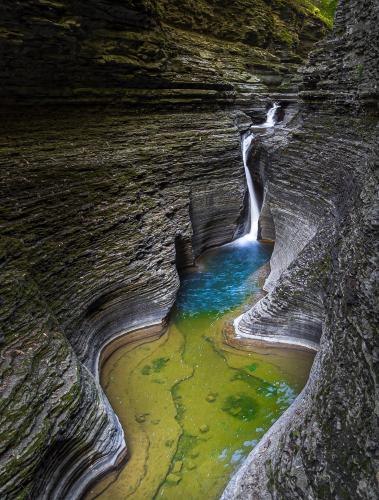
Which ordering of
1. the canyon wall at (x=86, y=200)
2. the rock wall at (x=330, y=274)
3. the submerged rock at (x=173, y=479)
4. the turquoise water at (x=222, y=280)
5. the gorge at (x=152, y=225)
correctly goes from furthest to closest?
the turquoise water at (x=222, y=280), the submerged rock at (x=173, y=479), the canyon wall at (x=86, y=200), the gorge at (x=152, y=225), the rock wall at (x=330, y=274)

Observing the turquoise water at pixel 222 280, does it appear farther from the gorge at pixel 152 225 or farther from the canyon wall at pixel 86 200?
the canyon wall at pixel 86 200

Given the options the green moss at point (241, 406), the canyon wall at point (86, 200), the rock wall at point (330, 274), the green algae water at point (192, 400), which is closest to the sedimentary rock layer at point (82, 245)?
the canyon wall at point (86, 200)

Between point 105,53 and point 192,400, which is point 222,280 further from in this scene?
point 105,53

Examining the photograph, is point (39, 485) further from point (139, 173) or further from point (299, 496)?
point (139, 173)

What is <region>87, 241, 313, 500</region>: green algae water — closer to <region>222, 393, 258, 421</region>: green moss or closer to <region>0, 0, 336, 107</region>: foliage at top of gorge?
<region>222, 393, 258, 421</region>: green moss

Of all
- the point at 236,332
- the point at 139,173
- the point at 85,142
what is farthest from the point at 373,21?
the point at 236,332

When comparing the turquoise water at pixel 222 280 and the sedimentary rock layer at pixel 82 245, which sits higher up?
the sedimentary rock layer at pixel 82 245
